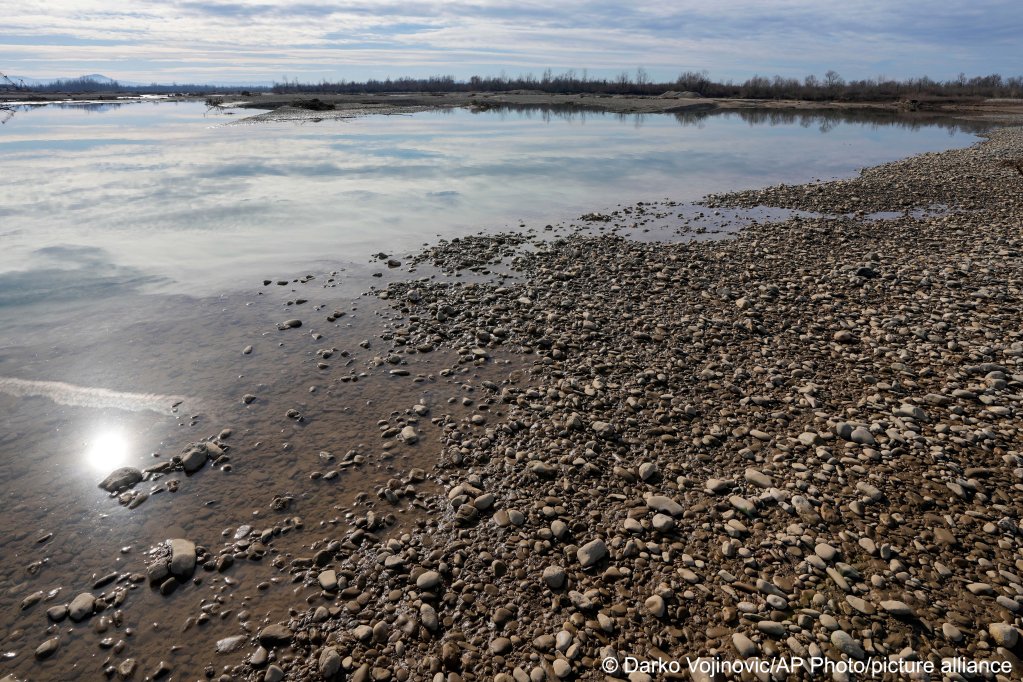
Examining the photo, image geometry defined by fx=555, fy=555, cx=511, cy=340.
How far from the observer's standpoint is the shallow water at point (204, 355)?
6426 millimetres

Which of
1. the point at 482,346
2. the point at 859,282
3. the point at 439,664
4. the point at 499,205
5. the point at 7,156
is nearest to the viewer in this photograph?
the point at 439,664

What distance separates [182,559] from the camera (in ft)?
21.1

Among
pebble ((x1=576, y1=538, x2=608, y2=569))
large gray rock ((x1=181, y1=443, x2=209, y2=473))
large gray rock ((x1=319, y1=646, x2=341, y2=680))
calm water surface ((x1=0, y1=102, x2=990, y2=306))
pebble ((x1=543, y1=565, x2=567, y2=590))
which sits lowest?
large gray rock ((x1=319, y1=646, x2=341, y2=680))

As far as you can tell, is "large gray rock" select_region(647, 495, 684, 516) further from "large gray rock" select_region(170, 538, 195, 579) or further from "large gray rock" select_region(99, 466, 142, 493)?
"large gray rock" select_region(99, 466, 142, 493)

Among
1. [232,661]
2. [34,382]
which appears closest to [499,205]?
[34,382]

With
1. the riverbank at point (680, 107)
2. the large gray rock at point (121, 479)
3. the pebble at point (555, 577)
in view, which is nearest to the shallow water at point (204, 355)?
the large gray rock at point (121, 479)

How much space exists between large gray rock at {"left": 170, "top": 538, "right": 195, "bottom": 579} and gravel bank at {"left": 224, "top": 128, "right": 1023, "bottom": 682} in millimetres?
1214

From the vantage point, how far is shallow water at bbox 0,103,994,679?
6.43 m

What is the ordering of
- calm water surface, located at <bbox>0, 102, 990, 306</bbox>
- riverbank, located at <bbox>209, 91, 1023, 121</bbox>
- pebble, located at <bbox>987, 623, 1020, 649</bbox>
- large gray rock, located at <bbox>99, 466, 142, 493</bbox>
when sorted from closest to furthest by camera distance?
pebble, located at <bbox>987, 623, 1020, 649</bbox> → large gray rock, located at <bbox>99, 466, 142, 493</bbox> → calm water surface, located at <bbox>0, 102, 990, 306</bbox> → riverbank, located at <bbox>209, 91, 1023, 121</bbox>

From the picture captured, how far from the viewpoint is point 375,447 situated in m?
8.59

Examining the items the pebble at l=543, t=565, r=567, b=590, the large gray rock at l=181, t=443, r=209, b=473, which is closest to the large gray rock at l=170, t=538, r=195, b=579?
the large gray rock at l=181, t=443, r=209, b=473

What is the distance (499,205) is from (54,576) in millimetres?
21659

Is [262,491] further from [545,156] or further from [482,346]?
[545,156]

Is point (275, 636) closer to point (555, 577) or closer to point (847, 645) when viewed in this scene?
point (555, 577)
